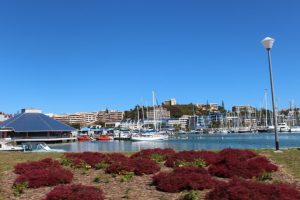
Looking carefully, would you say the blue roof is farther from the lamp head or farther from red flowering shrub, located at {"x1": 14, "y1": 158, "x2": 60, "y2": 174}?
red flowering shrub, located at {"x1": 14, "y1": 158, "x2": 60, "y2": 174}

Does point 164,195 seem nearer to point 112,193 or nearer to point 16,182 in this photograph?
point 112,193

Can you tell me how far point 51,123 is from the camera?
442ft

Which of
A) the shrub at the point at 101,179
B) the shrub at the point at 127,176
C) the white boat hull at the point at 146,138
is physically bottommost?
the white boat hull at the point at 146,138

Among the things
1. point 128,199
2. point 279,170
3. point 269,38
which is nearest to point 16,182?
point 128,199

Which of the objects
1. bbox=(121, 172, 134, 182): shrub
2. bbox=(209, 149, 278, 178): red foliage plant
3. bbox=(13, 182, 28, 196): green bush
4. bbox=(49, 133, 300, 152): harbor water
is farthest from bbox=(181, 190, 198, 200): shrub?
bbox=(49, 133, 300, 152): harbor water

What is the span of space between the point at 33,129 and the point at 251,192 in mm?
123007

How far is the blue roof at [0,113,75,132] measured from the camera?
416 feet

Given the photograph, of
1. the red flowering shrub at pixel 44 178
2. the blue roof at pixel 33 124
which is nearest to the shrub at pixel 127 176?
the red flowering shrub at pixel 44 178

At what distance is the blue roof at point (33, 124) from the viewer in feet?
416

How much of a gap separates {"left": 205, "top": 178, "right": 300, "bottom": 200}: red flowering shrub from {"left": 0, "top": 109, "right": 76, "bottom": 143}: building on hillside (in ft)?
394

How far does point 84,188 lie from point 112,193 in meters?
0.96

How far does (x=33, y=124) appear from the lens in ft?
427

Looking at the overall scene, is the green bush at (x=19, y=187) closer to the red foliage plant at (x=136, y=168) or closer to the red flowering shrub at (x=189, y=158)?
the red foliage plant at (x=136, y=168)

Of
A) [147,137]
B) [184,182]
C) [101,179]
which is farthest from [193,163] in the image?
[147,137]
